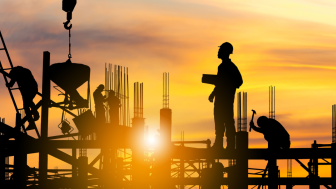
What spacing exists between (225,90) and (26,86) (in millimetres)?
8211

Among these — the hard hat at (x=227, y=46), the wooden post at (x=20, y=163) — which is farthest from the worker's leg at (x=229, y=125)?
the wooden post at (x=20, y=163)

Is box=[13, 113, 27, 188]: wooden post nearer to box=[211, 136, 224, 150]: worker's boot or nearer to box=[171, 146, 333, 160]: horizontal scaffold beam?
box=[171, 146, 333, 160]: horizontal scaffold beam

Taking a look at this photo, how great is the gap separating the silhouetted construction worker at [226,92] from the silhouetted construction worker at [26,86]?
304 inches

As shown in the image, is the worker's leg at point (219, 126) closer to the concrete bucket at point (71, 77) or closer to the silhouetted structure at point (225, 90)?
the silhouetted structure at point (225, 90)

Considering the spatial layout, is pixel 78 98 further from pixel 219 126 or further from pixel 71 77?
pixel 219 126

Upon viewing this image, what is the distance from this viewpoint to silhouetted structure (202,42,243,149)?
32.8 feet

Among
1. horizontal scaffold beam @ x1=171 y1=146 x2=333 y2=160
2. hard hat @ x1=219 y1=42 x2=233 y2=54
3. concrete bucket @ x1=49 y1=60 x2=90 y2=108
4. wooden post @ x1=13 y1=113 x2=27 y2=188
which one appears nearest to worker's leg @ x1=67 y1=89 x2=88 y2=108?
concrete bucket @ x1=49 y1=60 x2=90 y2=108

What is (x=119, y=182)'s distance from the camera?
10688 mm

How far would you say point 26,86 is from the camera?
1573 cm

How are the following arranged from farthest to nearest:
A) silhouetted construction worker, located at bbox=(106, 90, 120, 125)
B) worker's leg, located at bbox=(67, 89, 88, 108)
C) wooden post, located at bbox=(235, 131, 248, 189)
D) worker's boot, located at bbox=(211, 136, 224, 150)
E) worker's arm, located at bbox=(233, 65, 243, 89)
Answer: silhouetted construction worker, located at bbox=(106, 90, 120, 125), worker's leg, located at bbox=(67, 89, 88, 108), worker's boot, located at bbox=(211, 136, 224, 150), worker's arm, located at bbox=(233, 65, 243, 89), wooden post, located at bbox=(235, 131, 248, 189)

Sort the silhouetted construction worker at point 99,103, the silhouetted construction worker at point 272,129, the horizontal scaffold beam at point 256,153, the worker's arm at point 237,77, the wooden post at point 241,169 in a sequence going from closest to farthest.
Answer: the wooden post at point 241,169, the horizontal scaffold beam at point 256,153, the worker's arm at point 237,77, the silhouetted construction worker at point 272,129, the silhouetted construction worker at point 99,103

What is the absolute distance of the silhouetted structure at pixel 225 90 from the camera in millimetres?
9992

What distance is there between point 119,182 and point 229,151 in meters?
2.64

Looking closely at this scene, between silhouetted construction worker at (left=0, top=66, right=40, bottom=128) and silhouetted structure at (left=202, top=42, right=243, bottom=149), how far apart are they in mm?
7666
